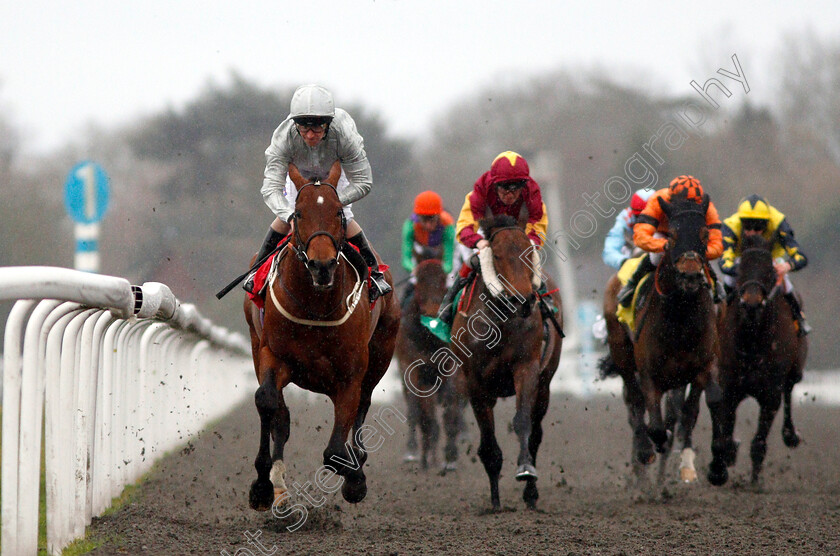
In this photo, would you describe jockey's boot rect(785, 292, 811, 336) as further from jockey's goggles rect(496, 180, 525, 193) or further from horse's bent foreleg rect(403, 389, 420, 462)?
horse's bent foreleg rect(403, 389, 420, 462)

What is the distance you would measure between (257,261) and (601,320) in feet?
13.9

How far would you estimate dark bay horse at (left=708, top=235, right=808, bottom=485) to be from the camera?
27.1 feet

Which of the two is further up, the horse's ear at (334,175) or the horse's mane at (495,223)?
the horse's mane at (495,223)

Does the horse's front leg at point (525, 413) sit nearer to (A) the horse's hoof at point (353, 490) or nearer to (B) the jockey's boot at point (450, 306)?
(B) the jockey's boot at point (450, 306)

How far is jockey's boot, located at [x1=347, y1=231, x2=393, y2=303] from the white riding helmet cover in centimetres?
77

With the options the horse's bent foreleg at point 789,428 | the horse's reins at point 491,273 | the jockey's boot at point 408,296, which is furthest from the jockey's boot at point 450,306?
the horse's bent foreleg at point 789,428

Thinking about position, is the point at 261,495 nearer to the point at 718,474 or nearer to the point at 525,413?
the point at 525,413

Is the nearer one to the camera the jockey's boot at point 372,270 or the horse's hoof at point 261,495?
the horse's hoof at point 261,495

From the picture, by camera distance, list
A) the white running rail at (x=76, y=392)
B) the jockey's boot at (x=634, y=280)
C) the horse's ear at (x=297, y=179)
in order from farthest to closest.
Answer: the jockey's boot at (x=634, y=280) < the horse's ear at (x=297, y=179) < the white running rail at (x=76, y=392)

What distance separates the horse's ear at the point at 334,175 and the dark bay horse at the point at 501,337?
153 centimetres

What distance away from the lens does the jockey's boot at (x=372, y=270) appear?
6.16m

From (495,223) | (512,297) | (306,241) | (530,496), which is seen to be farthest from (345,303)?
(530,496)

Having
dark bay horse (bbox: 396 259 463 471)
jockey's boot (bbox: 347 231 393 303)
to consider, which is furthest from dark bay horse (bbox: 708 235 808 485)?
jockey's boot (bbox: 347 231 393 303)

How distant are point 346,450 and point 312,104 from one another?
5.94ft
